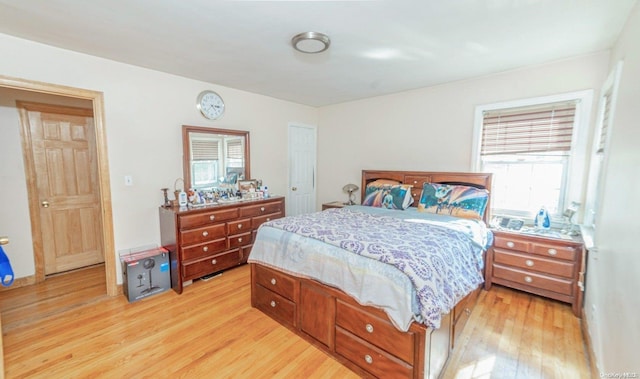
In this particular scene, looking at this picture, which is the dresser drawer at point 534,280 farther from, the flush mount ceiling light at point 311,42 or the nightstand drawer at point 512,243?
the flush mount ceiling light at point 311,42

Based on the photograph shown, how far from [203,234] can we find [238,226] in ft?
1.52

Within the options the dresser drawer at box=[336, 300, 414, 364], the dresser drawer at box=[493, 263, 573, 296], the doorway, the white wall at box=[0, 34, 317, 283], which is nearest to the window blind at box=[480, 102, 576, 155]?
the dresser drawer at box=[493, 263, 573, 296]

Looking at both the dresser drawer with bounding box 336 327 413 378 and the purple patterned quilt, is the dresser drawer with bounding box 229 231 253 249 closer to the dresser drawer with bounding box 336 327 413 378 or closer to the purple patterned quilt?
the purple patterned quilt

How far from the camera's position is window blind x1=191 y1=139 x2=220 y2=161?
3.39m

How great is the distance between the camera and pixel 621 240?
1.41 meters

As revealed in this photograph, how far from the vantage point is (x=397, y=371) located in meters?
1.61

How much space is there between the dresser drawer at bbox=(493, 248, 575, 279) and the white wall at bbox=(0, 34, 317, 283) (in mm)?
3766

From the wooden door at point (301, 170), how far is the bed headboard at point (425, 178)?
3.80 ft

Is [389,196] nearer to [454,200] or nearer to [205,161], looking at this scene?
[454,200]

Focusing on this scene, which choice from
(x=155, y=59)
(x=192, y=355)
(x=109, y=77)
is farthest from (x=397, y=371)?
(x=109, y=77)

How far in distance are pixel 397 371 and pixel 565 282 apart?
2043mm

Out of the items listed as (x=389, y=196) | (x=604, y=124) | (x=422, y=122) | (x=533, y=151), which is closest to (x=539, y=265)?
(x=533, y=151)

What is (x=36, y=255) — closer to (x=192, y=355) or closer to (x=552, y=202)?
(x=192, y=355)

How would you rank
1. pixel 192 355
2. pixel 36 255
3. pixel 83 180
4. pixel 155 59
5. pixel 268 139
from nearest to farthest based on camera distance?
pixel 192 355, pixel 155 59, pixel 36 255, pixel 83 180, pixel 268 139
